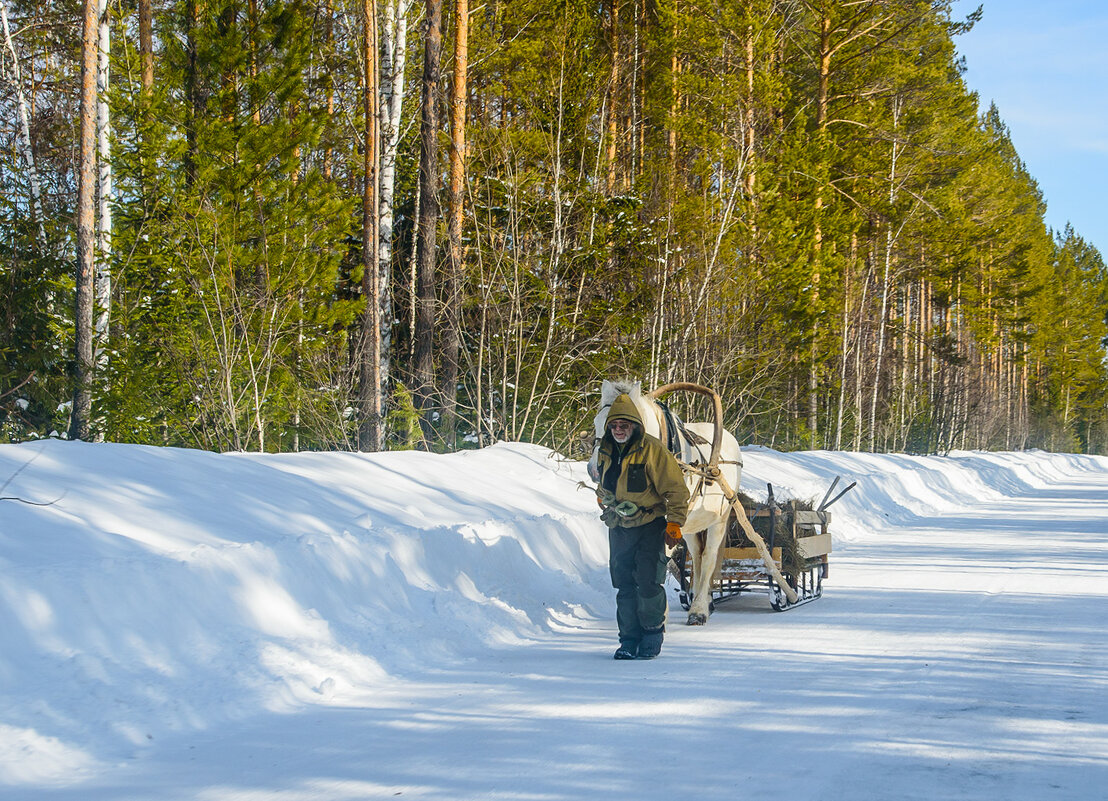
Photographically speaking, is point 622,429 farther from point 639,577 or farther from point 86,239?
point 86,239

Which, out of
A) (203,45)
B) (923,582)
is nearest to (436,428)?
(203,45)

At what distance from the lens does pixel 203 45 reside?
17328mm

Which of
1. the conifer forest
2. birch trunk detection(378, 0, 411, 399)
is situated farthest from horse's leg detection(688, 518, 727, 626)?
birch trunk detection(378, 0, 411, 399)

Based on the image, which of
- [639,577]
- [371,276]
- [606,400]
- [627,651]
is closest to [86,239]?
[371,276]

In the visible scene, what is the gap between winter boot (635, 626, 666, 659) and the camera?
707 cm

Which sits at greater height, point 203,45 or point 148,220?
point 203,45

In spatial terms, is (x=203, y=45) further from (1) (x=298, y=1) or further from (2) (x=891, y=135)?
(2) (x=891, y=135)

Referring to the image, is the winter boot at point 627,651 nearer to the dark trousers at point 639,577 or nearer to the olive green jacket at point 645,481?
the dark trousers at point 639,577

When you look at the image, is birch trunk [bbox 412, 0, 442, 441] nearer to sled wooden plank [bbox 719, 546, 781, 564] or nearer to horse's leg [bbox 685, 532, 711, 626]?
sled wooden plank [bbox 719, 546, 781, 564]

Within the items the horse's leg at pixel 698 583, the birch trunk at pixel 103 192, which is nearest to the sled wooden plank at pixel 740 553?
the horse's leg at pixel 698 583

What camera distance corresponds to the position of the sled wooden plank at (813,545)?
9750mm

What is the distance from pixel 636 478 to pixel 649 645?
1.18 meters

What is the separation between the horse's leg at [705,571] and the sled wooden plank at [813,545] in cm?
125

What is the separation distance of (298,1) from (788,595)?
14710mm
